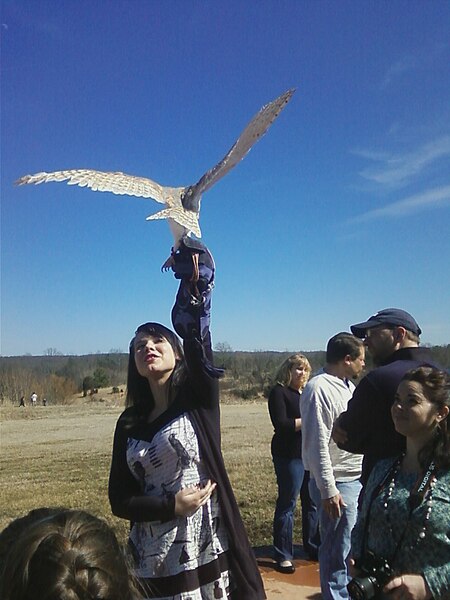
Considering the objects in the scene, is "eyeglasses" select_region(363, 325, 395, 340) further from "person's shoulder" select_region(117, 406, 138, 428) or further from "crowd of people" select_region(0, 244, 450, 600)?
"person's shoulder" select_region(117, 406, 138, 428)

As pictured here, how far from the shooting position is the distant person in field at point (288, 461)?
4172mm

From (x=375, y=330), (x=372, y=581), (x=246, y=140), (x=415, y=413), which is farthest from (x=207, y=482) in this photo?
(x=246, y=140)

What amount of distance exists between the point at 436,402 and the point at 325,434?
141 cm

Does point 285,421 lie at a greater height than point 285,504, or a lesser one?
greater

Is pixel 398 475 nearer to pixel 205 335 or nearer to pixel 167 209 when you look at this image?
pixel 205 335

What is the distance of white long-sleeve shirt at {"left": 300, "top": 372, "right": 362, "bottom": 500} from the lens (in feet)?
10.9

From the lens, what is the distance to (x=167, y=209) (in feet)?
7.67

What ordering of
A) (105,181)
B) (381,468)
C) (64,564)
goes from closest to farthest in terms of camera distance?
1. (64,564)
2. (381,468)
3. (105,181)

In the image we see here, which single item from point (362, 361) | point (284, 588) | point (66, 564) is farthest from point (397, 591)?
point (284, 588)

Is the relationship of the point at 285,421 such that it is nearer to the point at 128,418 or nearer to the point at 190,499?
the point at 128,418

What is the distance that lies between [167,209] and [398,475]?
134 cm

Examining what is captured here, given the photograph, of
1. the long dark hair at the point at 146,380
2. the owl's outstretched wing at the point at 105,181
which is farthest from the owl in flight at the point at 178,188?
the long dark hair at the point at 146,380

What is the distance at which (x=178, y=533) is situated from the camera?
1.92 meters

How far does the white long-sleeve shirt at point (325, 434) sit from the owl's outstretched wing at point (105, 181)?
5.21ft
